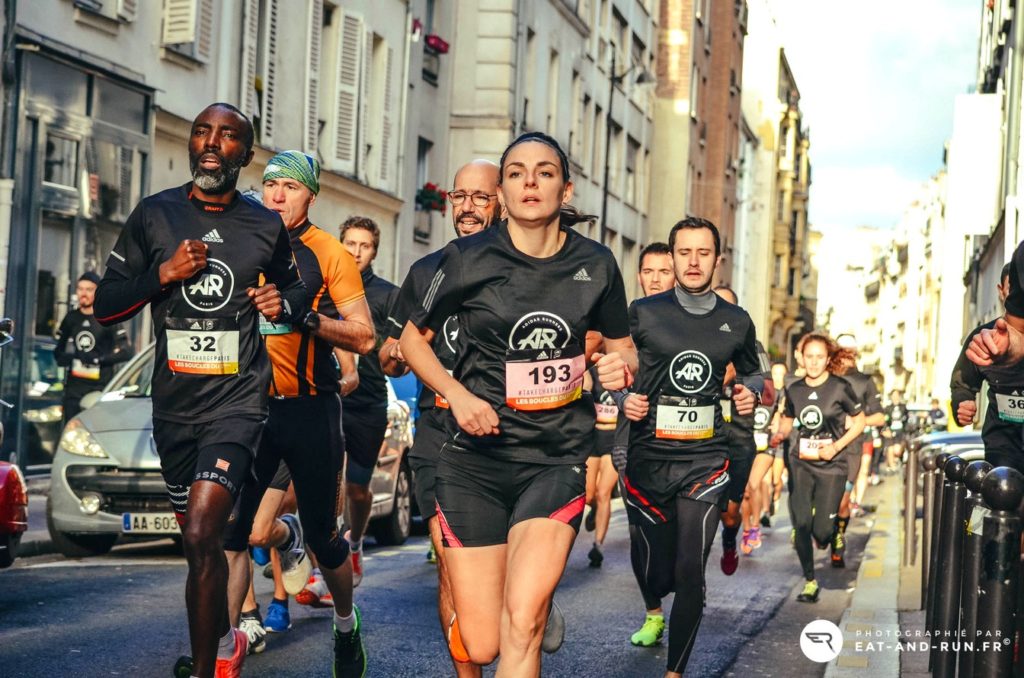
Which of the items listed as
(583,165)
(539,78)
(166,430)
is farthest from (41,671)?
(583,165)

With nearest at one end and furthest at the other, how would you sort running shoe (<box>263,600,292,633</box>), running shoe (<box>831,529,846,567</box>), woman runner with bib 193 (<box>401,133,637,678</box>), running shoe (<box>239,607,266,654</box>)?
woman runner with bib 193 (<box>401,133,637,678</box>)
running shoe (<box>239,607,266,654</box>)
running shoe (<box>263,600,292,633</box>)
running shoe (<box>831,529,846,567</box>)

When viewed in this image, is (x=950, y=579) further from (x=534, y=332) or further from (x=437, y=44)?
(x=437, y=44)

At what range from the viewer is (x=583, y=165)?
143 feet

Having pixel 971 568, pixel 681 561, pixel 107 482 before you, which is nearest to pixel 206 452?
pixel 681 561

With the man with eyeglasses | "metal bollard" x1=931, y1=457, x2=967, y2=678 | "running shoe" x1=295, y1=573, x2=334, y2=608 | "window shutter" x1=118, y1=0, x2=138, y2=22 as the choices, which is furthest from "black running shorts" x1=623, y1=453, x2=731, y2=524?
"window shutter" x1=118, y1=0, x2=138, y2=22

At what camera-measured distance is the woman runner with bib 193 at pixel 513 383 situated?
5332 mm

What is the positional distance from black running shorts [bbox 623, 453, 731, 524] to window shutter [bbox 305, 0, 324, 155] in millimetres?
17951

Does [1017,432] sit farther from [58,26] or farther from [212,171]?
[58,26]

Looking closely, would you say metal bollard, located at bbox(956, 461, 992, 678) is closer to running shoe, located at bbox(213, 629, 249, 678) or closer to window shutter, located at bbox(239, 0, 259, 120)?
running shoe, located at bbox(213, 629, 249, 678)

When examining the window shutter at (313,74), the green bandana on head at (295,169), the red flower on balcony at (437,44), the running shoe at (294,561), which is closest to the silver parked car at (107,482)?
the running shoe at (294,561)

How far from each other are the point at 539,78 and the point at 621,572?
86.1 ft

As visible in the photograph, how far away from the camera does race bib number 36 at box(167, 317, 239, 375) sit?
5961 mm

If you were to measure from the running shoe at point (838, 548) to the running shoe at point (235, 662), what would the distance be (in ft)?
25.8

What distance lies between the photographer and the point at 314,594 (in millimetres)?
8711
